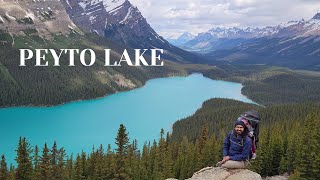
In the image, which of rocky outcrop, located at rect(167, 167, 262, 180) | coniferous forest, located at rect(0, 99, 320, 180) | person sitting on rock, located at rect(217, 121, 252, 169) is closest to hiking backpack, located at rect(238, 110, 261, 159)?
person sitting on rock, located at rect(217, 121, 252, 169)

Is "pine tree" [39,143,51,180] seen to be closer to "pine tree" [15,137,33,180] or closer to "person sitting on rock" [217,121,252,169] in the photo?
"pine tree" [15,137,33,180]

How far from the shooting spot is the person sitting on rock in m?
27.0

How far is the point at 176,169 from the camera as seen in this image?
346 ft

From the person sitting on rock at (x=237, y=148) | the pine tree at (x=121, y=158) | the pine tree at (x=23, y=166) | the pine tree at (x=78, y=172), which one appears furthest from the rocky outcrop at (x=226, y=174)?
the pine tree at (x=78, y=172)

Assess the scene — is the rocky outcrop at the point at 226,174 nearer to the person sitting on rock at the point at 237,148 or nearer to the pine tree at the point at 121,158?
the person sitting on rock at the point at 237,148

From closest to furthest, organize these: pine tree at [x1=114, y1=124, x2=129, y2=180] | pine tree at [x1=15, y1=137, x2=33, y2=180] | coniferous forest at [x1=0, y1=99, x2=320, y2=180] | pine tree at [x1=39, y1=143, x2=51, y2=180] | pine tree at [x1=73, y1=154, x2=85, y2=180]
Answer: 1. coniferous forest at [x1=0, y1=99, x2=320, y2=180]
2. pine tree at [x1=114, y1=124, x2=129, y2=180]
3. pine tree at [x1=39, y1=143, x2=51, y2=180]
4. pine tree at [x1=15, y1=137, x2=33, y2=180]
5. pine tree at [x1=73, y1=154, x2=85, y2=180]

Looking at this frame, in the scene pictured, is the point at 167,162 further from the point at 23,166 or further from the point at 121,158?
the point at 23,166

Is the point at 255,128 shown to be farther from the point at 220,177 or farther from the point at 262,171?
the point at 262,171

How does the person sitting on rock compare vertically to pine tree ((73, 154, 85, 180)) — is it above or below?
above

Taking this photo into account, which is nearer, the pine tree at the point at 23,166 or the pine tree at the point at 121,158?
the pine tree at the point at 121,158

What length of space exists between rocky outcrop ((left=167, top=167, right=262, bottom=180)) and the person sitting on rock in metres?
0.36

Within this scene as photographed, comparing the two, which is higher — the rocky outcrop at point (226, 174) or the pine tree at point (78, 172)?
the rocky outcrop at point (226, 174)

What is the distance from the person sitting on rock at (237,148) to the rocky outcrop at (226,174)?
360 mm

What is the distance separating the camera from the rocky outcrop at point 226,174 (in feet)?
89.2
